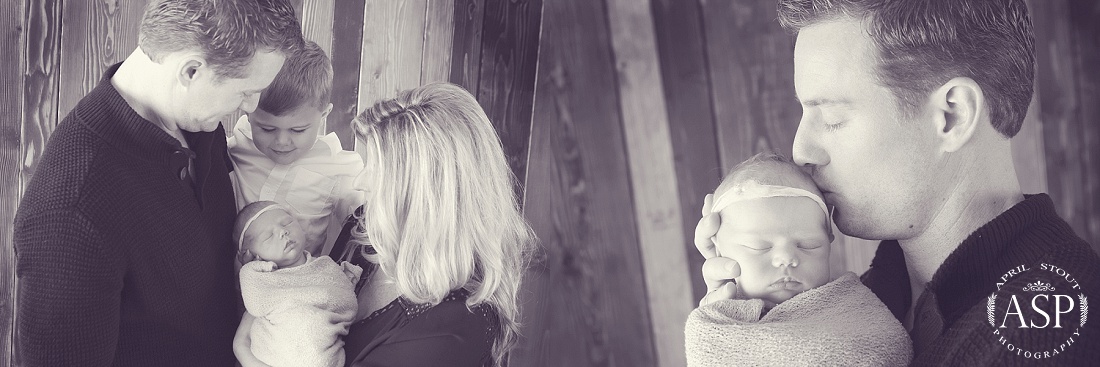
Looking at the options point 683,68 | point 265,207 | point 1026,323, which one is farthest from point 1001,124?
point 265,207

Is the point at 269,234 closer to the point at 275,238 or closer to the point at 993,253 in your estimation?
the point at 275,238

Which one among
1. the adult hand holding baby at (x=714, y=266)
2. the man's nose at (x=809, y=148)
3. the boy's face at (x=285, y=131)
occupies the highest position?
the boy's face at (x=285, y=131)

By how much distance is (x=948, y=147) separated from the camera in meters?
1.36

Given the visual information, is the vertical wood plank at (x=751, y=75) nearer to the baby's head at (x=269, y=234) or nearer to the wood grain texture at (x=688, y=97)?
the wood grain texture at (x=688, y=97)

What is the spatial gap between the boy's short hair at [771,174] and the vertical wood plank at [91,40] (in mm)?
1389

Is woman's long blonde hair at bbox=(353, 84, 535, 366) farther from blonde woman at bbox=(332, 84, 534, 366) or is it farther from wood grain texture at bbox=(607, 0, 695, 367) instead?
wood grain texture at bbox=(607, 0, 695, 367)

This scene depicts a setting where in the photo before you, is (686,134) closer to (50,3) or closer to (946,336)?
(946,336)

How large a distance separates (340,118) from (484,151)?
2.53ft

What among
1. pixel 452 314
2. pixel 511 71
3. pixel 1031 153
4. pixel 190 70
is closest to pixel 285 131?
pixel 190 70

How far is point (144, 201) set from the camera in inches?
59.7

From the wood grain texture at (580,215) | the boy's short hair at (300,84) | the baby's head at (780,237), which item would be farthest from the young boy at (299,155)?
the baby's head at (780,237)

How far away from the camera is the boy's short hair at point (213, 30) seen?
1.48 m

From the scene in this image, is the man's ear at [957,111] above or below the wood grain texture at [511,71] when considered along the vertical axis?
Answer: below

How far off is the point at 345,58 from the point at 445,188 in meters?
Result: 0.80
